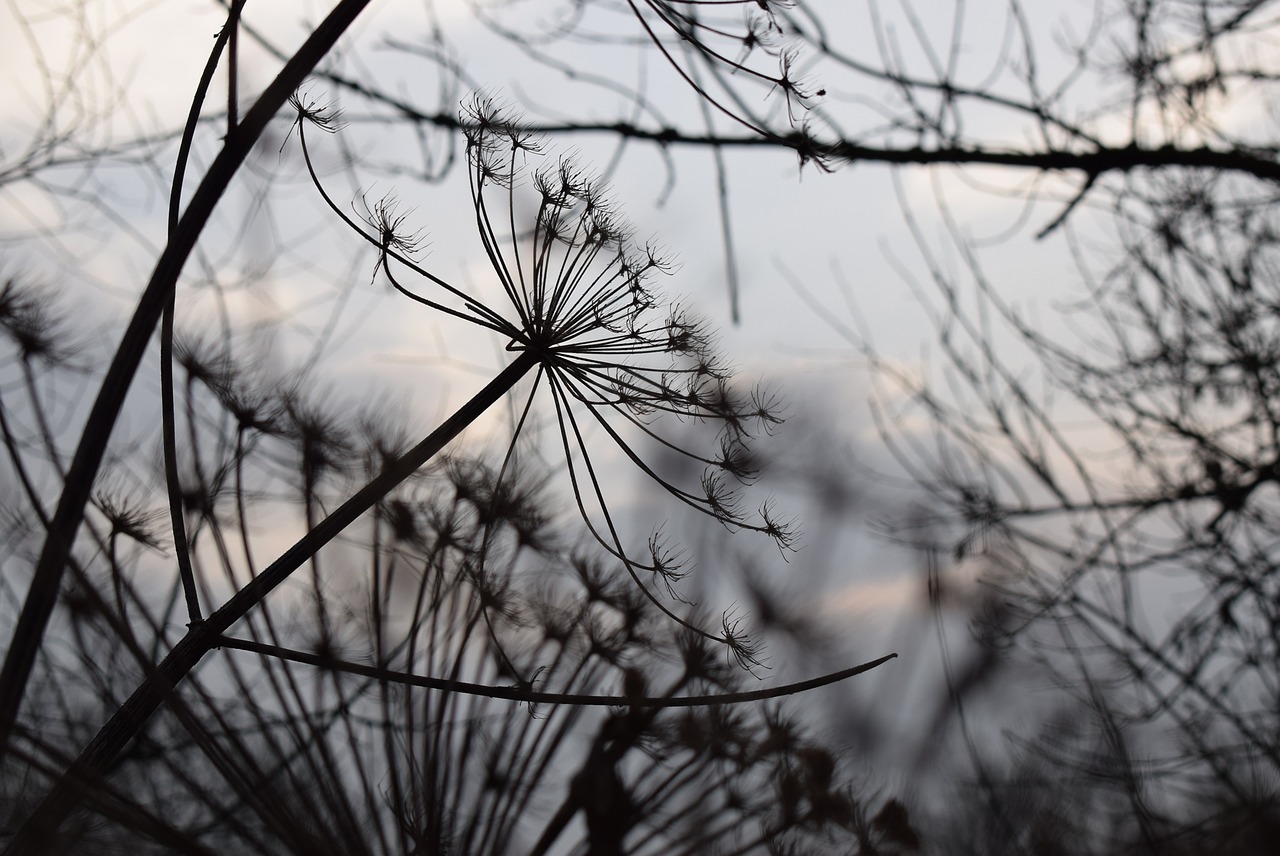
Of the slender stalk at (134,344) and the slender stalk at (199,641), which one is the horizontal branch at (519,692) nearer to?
the slender stalk at (199,641)

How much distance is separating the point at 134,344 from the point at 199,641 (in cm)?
36

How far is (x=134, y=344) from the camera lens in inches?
46.7

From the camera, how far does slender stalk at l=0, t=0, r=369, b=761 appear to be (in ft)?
3.80

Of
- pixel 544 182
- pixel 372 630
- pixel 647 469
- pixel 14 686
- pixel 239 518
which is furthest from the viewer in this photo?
pixel 372 630

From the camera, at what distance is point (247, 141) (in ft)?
3.95

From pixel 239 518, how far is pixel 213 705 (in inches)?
13.2

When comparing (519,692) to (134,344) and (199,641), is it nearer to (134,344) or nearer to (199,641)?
(199,641)

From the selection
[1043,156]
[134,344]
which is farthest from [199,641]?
[1043,156]

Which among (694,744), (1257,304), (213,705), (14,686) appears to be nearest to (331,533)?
(14,686)

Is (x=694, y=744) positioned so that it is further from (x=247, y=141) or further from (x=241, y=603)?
(x=247, y=141)

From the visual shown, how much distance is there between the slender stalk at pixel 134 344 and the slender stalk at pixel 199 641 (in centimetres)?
10

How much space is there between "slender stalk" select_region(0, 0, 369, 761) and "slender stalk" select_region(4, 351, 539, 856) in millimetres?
98

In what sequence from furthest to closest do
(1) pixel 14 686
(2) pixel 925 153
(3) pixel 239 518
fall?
(2) pixel 925 153 → (3) pixel 239 518 → (1) pixel 14 686

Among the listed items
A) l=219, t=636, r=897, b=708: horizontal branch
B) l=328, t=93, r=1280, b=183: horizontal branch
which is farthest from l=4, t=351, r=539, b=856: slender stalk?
l=328, t=93, r=1280, b=183: horizontal branch
